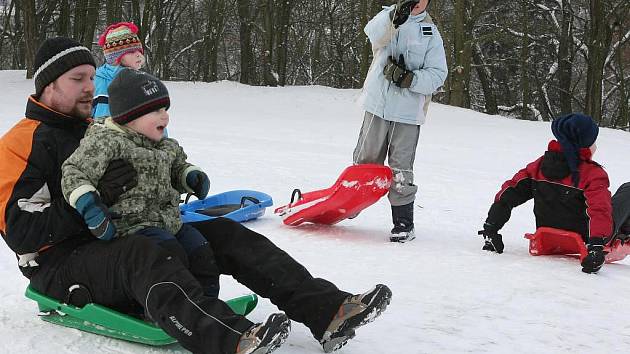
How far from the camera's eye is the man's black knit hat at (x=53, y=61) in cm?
263

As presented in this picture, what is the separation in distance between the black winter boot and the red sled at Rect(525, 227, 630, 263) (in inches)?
29.0

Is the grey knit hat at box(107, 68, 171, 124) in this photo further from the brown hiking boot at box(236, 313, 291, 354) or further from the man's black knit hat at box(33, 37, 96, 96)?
the brown hiking boot at box(236, 313, 291, 354)

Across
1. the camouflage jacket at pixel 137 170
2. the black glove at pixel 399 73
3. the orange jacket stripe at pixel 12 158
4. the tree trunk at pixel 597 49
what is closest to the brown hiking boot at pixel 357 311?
the camouflage jacket at pixel 137 170

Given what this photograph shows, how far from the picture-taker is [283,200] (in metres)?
5.91

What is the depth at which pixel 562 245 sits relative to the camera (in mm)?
4168

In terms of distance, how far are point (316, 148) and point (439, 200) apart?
3723mm

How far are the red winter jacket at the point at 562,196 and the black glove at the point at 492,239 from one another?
34 mm

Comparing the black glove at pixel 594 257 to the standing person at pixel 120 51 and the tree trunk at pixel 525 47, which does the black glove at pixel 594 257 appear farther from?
the tree trunk at pixel 525 47

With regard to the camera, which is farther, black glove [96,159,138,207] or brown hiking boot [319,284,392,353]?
black glove [96,159,138,207]

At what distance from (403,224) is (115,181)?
2.51 meters

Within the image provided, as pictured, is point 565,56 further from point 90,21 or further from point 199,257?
point 199,257

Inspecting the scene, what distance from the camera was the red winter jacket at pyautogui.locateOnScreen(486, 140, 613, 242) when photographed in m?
3.87

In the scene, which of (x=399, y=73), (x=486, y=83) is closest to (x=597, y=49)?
(x=486, y=83)

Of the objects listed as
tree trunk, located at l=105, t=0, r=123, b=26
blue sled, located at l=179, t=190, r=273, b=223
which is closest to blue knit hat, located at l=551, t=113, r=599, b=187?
blue sled, located at l=179, t=190, r=273, b=223
